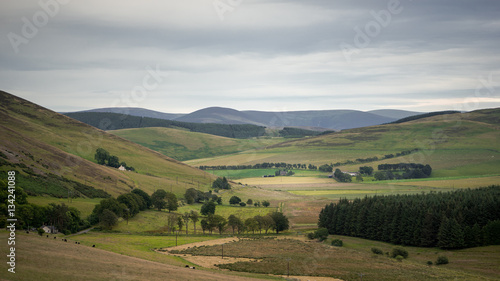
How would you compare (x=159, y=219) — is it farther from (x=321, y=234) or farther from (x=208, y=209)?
(x=321, y=234)

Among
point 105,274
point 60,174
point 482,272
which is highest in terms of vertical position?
point 60,174

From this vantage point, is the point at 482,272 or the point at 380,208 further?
the point at 380,208

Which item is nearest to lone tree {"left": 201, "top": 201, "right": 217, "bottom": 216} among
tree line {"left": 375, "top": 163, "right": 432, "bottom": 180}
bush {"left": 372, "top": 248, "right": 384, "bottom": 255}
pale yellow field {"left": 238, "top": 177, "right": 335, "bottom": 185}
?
bush {"left": 372, "top": 248, "right": 384, "bottom": 255}

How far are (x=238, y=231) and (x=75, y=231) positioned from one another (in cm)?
4305

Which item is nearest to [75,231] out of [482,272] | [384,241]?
[384,241]

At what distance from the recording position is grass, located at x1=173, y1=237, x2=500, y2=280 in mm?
60312

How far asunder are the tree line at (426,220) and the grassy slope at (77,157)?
68082 millimetres

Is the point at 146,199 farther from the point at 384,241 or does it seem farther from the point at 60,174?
the point at 384,241

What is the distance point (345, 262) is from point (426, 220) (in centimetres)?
2979

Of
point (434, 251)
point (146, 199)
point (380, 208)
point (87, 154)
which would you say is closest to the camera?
point (434, 251)

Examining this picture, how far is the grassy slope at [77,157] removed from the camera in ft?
382

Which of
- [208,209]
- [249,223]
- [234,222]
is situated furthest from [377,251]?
[208,209]

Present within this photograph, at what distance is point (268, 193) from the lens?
158000mm

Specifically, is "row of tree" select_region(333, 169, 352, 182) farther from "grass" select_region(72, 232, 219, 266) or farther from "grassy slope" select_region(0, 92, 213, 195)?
"grass" select_region(72, 232, 219, 266)
